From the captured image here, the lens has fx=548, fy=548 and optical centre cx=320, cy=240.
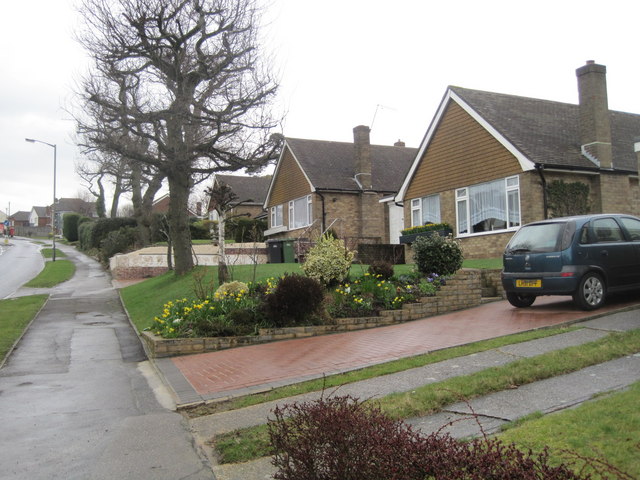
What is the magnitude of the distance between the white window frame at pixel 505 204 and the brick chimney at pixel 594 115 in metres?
3.02

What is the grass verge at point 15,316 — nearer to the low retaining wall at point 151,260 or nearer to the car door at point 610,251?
the low retaining wall at point 151,260

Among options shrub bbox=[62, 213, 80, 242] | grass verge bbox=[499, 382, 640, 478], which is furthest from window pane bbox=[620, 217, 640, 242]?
shrub bbox=[62, 213, 80, 242]

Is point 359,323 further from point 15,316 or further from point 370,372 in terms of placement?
point 15,316

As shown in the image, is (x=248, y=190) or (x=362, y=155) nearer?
(x=362, y=155)

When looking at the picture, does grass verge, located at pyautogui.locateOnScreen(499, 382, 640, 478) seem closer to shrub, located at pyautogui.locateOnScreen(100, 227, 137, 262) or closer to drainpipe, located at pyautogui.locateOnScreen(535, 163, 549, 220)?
drainpipe, located at pyautogui.locateOnScreen(535, 163, 549, 220)

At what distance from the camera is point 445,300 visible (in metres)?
11.6

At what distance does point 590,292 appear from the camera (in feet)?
31.5

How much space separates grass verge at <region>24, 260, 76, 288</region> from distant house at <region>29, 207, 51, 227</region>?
88.3 meters

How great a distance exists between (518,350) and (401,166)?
2485 cm

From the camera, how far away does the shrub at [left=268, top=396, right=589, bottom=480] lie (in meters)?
2.68

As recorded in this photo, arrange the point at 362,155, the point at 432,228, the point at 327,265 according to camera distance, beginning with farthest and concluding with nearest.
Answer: the point at 362,155
the point at 432,228
the point at 327,265

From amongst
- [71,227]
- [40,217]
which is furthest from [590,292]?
[40,217]

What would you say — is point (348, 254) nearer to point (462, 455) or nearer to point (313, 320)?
point (313, 320)

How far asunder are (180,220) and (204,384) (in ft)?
44.0
